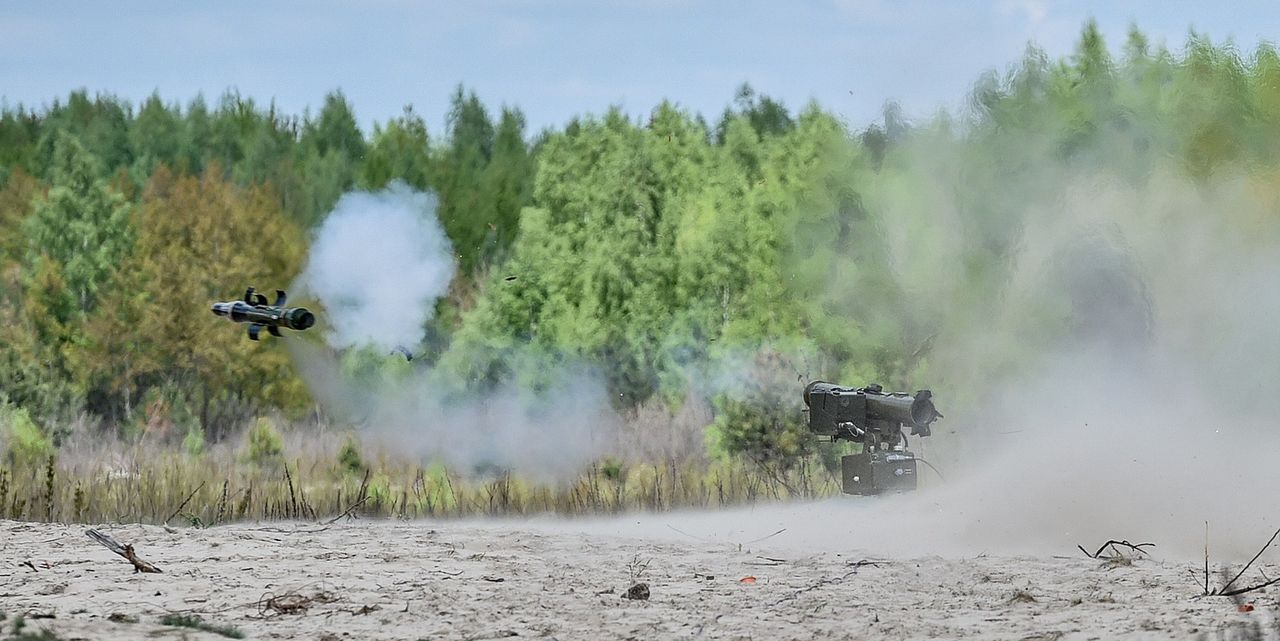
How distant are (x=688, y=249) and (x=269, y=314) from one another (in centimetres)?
1370

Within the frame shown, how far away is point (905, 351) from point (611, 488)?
5716mm

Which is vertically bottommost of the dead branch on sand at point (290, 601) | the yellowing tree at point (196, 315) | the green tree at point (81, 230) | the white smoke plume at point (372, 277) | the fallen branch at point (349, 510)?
the dead branch on sand at point (290, 601)

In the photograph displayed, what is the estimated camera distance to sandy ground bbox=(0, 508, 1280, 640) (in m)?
9.00

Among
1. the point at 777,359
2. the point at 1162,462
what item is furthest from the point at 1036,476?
the point at 777,359

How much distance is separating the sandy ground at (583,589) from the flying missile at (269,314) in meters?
2.86

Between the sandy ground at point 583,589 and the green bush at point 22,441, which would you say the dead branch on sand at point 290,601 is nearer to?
the sandy ground at point 583,589

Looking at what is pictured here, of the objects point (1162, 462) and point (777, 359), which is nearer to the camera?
point (1162, 462)

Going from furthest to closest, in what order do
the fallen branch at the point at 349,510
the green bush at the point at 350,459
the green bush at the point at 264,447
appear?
the green bush at the point at 264,447 → the green bush at the point at 350,459 → the fallen branch at the point at 349,510

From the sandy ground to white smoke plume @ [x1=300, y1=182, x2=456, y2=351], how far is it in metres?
5.92

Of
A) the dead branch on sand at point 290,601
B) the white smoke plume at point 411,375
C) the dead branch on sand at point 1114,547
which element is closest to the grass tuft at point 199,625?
the dead branch on sand at point 290,601

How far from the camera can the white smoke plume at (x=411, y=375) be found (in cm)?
2034

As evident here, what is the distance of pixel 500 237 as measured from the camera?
38.3 meters

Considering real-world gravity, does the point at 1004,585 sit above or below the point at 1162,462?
below

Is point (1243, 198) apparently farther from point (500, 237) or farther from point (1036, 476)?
point (500, 237)
